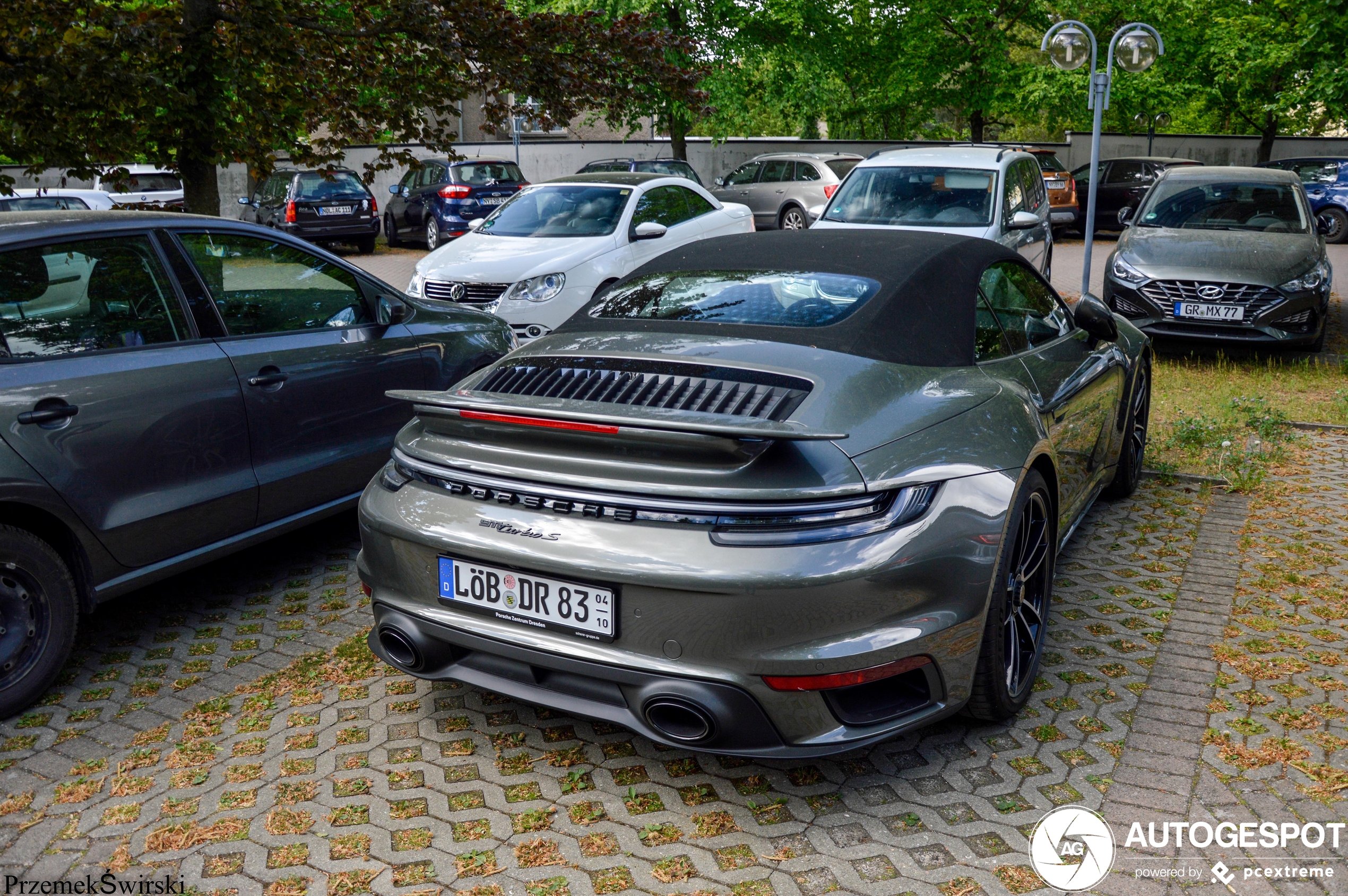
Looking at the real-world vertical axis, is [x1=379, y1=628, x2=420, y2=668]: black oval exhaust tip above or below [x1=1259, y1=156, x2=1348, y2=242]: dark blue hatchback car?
below

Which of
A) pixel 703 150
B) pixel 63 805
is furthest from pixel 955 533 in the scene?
pixel 703 150

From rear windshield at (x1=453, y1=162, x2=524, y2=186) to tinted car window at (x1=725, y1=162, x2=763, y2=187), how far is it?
4.75m

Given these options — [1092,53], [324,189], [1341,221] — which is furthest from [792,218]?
[1341,221]

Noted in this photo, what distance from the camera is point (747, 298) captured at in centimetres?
370

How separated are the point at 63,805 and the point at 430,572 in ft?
4.19

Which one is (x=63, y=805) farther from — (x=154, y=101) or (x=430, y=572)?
(x=154, y=101)

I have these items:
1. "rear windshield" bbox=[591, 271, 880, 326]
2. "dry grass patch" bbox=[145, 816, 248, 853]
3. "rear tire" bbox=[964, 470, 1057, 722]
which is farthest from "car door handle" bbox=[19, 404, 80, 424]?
"rear tire" bbox=[964, 470, 1057, 722]

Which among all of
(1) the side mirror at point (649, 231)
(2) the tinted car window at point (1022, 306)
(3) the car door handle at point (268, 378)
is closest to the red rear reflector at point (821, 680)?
(2) the tinted car window at point (1022, 306)

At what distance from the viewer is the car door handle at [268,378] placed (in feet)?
14.5

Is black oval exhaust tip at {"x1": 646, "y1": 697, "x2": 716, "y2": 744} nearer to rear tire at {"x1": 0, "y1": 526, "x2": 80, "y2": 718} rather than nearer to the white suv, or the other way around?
rear tire at {"x1": 0, "y1": 526, "x2": 80, "y2": 718}

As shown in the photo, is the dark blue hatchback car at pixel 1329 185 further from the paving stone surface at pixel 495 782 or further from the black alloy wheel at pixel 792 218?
the paving stone surface at pixel 495 782

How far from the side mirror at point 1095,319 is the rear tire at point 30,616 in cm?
407

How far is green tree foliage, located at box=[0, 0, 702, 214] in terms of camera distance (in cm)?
608

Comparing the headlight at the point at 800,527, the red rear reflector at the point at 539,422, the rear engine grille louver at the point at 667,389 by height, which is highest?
the rear engine grille louver at the point at 667,389
